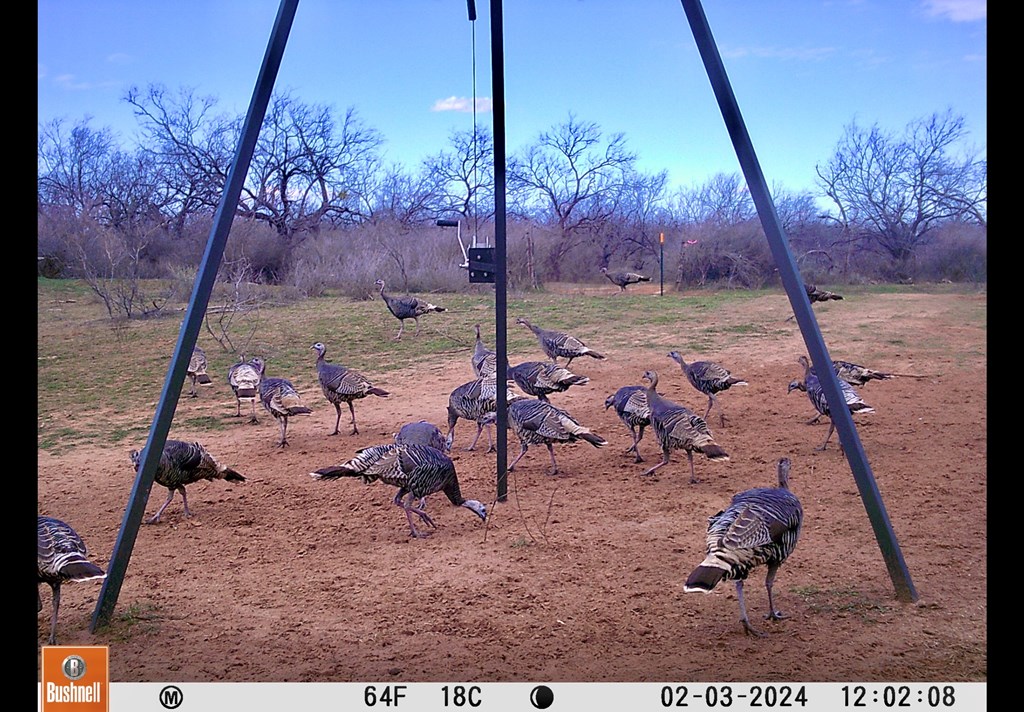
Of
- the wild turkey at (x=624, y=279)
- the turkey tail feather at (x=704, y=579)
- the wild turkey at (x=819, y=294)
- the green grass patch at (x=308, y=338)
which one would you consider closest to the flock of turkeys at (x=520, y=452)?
the turkey tail feather at (x=704, y=579)

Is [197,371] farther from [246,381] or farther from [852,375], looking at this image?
[852,375]

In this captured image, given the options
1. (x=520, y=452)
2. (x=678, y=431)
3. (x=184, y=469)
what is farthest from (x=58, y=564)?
(x=520, y=452)

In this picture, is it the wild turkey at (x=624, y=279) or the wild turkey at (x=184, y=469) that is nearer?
the wild turkey at (x=184, y=469)

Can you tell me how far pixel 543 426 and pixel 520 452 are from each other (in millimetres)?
830

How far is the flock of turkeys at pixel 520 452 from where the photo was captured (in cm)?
271

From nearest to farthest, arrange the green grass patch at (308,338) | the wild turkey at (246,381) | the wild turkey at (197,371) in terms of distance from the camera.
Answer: the wild turkey at (246,381)
the green grass patch at (308,338)
the wild turkey at (197,371)

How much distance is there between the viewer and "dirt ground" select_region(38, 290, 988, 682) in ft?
8.21

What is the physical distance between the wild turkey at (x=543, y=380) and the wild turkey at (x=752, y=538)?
3.13m

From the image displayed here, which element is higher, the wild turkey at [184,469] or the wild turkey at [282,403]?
the wild turkey at [282,403]

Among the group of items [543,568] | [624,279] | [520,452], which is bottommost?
[543,568]

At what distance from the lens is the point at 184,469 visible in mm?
4270

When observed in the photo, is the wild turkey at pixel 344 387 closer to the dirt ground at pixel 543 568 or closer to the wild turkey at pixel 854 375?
the dirt ground at pixel 543 568

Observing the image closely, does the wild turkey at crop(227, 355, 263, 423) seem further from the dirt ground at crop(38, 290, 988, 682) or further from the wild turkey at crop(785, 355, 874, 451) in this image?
the wild turkey at crop(785, 355, 874, 451)

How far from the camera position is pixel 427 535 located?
13.0 feet
